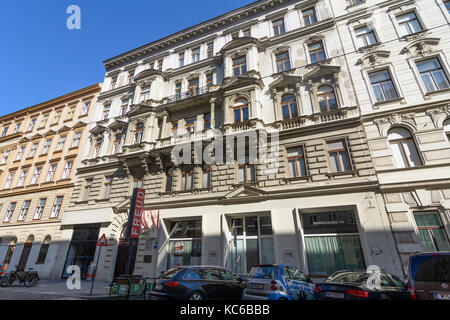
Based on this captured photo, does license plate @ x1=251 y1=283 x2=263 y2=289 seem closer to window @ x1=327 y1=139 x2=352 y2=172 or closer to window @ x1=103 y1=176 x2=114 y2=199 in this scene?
window @ x1=327 y1=139 x2=352 y2=172

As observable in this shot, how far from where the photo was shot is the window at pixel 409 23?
1471 centimetres

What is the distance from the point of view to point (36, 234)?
1947cm

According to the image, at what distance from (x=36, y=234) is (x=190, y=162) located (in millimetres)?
15477

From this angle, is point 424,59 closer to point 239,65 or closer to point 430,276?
point 239,65

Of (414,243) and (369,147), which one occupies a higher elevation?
(369,147)

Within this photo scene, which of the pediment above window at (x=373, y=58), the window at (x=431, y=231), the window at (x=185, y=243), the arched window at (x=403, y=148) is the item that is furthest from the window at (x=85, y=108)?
the window at (x=431, y=231)

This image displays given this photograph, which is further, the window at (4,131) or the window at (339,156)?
the window at (4,131)

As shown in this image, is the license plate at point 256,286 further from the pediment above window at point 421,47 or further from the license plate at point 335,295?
the pediment above window at point 421,47

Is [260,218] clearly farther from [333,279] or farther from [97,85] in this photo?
[97,85]

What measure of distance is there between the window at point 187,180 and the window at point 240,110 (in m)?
5.02

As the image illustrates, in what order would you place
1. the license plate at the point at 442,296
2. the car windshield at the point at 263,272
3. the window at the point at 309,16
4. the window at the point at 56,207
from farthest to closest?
1. the window at the point at 56,207
2. the window at the point at 309,16
3. the car windshield at the point at 263,272
4. the license plate at the point at 442,296

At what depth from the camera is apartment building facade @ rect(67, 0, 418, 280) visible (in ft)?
38.9
